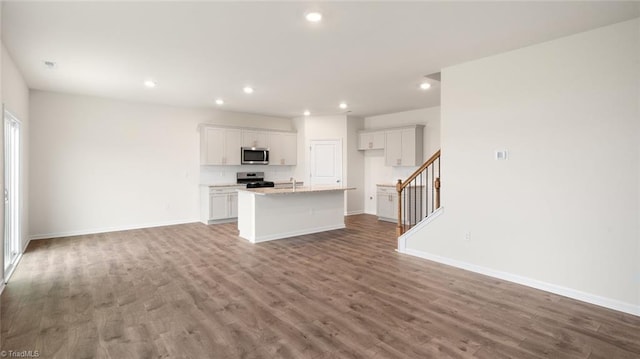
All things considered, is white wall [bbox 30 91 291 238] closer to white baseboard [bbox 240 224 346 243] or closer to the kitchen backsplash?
the kitchen backsplash

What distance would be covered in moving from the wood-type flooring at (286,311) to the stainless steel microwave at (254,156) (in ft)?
11.4

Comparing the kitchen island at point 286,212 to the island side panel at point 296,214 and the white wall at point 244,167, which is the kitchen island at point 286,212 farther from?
the white wall at point 244,167

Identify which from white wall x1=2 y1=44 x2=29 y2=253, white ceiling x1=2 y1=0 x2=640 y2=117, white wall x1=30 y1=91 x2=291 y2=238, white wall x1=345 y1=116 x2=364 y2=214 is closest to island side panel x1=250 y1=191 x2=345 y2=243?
white wall x1=345 y1=116 x2=364 y2=214

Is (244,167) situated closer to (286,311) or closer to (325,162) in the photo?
(325,162)

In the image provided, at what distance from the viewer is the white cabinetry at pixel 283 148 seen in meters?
8.47

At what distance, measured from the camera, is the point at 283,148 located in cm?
864

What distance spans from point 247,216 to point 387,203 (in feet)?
11.6

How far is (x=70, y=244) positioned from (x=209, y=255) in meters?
2.71

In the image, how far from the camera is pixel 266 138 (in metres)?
8.35

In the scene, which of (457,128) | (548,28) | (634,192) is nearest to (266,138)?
(457,128)

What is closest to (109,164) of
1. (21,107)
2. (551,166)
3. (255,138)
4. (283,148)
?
(21,107)

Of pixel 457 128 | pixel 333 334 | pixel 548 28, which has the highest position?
pixel 548 28

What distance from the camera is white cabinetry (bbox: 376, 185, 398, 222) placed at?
299 inches

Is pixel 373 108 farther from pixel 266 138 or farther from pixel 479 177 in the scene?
pixel 479 177
